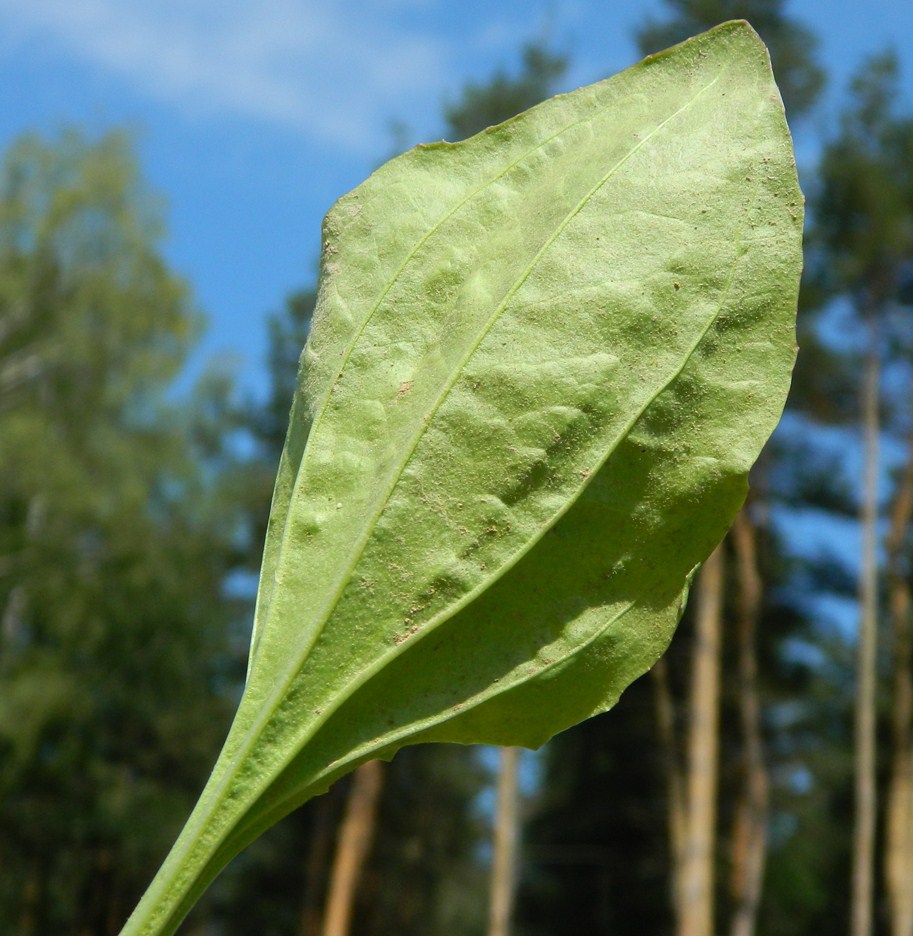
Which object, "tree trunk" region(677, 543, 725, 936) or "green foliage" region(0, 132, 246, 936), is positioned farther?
"green foliage" region(0, 132, 246, 936)

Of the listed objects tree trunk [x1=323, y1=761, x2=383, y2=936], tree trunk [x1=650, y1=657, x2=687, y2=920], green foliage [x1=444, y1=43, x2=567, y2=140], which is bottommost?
tree trunk [x1=323, y1=761, x2=383, y2=936]

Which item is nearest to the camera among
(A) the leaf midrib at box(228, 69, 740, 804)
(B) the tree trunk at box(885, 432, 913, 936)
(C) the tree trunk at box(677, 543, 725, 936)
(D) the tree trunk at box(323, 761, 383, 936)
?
(A) the leaf midrib at box(228, 69, 740, 804)

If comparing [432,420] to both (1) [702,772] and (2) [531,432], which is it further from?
(1) [702,772]

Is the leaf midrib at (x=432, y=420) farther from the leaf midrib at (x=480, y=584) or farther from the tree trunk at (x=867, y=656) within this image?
the tree trunk at (x=867, y=656)

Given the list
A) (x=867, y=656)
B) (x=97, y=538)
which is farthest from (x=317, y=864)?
(x=867, y=656)

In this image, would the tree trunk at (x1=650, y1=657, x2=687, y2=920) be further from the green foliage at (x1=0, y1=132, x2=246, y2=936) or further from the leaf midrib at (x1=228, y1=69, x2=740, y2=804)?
the leaf midrib at (x1=228, y1=69, x2=740, y2=804)

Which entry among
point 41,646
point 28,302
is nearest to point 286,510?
point 41,646

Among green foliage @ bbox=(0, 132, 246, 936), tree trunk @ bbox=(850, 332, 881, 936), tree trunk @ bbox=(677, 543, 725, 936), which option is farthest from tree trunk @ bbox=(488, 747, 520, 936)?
green foliage @ bbox=(0, 132, 246, 936)
